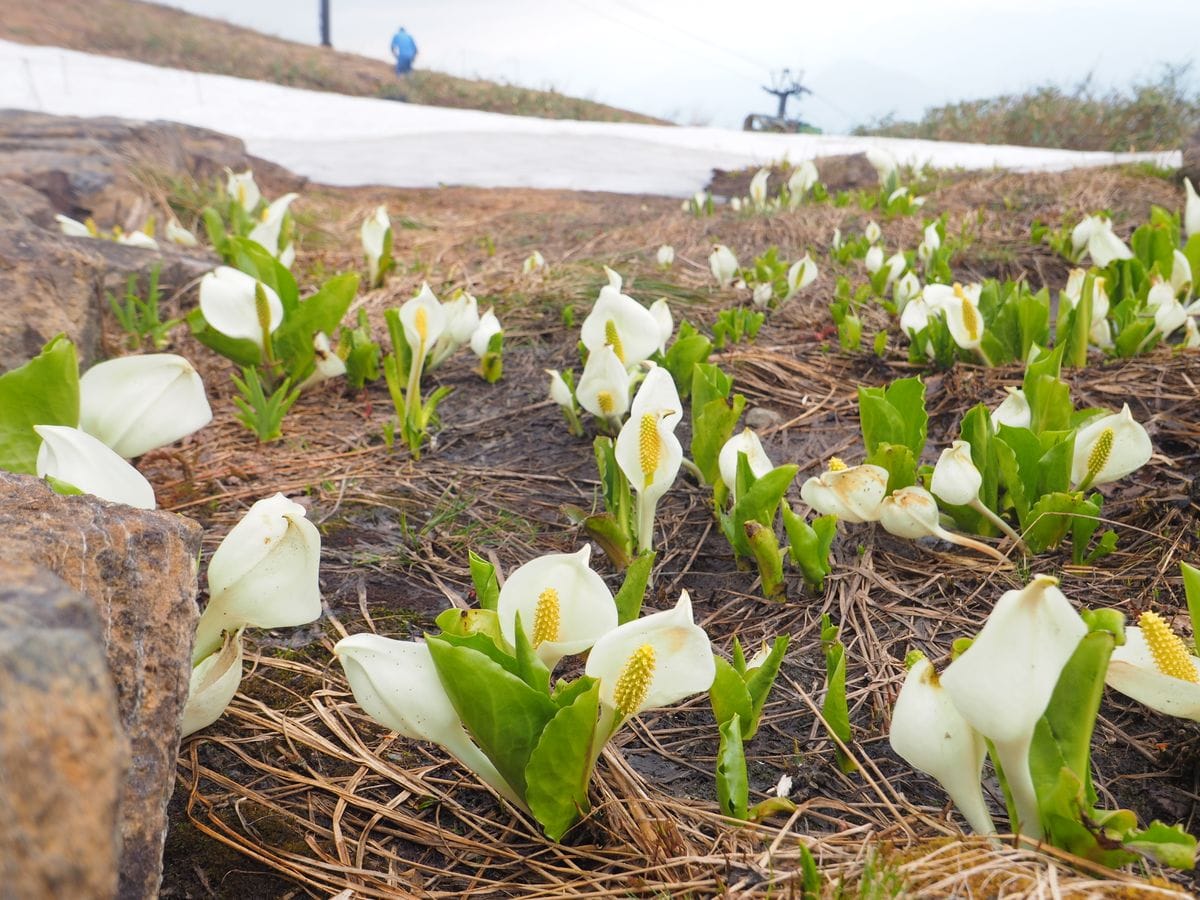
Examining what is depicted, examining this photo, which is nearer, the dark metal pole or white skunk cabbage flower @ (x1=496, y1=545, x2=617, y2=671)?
white skunk cabbage flower @ (x1=496, y1=545, x2=617, y2=671)

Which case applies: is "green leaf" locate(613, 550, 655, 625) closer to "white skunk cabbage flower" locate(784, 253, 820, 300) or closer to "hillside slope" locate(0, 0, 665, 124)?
"white skunk cabbage flower" locate(784, 253, 820, 300)

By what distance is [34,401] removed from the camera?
1398 mm

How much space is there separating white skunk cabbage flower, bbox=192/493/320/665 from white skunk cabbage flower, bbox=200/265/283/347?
4.00ft

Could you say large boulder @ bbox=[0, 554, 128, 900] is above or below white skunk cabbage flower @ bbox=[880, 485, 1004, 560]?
above

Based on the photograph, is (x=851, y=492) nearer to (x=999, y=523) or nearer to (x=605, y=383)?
(x=999, y=523)

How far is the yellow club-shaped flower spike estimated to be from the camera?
926 millimetres

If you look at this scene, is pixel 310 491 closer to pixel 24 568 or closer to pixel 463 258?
pixel 24 568

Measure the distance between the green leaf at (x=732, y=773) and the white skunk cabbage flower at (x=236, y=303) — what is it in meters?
1.61

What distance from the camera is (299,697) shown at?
1.27 metres

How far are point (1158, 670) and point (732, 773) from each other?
0.47m

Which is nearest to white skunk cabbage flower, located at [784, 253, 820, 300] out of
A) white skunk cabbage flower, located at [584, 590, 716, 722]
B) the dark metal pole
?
white skunk cabbage flower, located at [584, 590, 716, 722]

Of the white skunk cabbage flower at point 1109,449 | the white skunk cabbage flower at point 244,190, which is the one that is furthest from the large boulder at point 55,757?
the white skunk cabbage flower at point 244,190

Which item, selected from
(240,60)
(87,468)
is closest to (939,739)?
(87,468)

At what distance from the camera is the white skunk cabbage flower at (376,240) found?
3.19m
